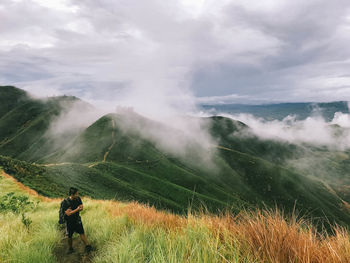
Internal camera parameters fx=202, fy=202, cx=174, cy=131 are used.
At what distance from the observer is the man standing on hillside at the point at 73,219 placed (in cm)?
558

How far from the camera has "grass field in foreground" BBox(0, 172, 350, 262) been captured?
2.90m

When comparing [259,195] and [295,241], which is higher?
[295,241]

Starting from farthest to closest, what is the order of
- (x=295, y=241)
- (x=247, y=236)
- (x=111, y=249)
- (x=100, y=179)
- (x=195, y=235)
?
(x=100, y=179) → (x=111, y=249) → (x=195, y=235) → (x=247, y=236) → (x=295, y=241)

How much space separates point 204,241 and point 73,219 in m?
4.47

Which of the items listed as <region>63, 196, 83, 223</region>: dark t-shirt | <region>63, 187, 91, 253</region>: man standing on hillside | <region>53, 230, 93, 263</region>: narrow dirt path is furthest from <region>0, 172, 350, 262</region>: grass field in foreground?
<region>63, 196, 83, 223</region>: dark t-shirt

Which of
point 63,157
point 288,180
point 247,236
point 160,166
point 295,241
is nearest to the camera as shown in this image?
point 295,241

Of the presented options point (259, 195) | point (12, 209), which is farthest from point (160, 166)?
point (12, 209)

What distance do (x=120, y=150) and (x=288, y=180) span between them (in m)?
163

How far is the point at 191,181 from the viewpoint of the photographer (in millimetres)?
142500

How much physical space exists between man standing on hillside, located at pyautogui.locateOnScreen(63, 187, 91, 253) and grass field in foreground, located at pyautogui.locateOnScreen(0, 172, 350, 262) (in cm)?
29

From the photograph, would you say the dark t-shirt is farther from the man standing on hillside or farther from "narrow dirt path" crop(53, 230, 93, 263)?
"narrow dirt path" crop(53, 230, 93, 263)

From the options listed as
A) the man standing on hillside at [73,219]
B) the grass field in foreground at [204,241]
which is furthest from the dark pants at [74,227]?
the grass field in foreground at [204,241]

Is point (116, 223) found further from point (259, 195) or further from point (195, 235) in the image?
point (259, 195)

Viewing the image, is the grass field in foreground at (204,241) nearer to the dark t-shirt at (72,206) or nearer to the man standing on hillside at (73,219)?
the man standing on hillside at (73,219)
